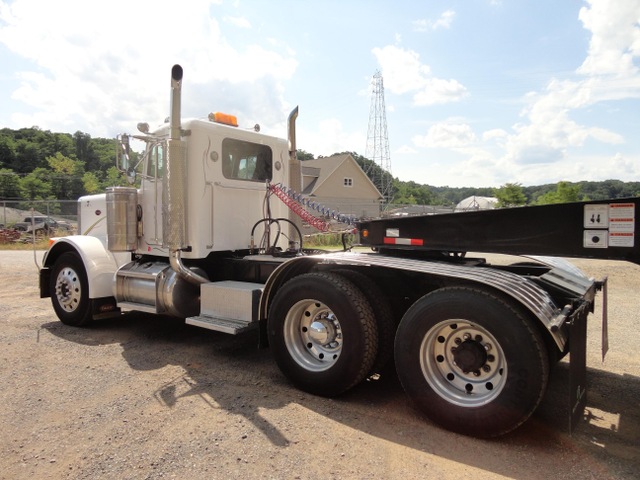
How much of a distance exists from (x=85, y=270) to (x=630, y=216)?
622 centimetres

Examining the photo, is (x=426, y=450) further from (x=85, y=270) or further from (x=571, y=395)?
(x=85, y=270)

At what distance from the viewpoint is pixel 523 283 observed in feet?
10.3

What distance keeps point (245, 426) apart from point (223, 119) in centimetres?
382

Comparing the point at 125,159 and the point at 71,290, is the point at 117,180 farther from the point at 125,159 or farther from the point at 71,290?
the point at 125,159

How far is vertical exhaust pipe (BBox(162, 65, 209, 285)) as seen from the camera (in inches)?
196

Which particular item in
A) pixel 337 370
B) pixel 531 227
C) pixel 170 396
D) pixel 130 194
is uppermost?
pixel 130 194

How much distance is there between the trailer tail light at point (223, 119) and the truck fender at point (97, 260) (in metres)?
2.35

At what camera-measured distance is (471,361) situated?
310 centimetres

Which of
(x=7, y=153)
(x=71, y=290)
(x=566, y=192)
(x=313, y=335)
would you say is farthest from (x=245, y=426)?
(x=7, y=153)

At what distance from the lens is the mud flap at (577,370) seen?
286 cm

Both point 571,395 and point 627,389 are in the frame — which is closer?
point 571,395

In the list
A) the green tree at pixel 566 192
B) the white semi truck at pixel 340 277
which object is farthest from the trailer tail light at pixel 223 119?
the green tree at pixel 566 192

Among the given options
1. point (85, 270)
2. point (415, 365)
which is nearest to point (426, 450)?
point (415, 365)

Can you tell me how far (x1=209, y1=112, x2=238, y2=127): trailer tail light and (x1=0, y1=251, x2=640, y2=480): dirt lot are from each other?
286 cm
